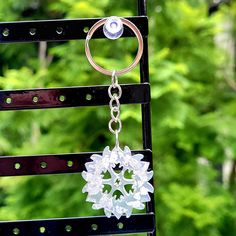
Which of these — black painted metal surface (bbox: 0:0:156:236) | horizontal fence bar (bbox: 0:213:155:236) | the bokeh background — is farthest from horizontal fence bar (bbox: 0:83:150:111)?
the bokeh background

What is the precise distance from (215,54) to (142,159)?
99 cm

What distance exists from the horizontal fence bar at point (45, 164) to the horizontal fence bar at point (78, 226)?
0.22ft

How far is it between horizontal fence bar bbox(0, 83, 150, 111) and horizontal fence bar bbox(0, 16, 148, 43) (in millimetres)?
66

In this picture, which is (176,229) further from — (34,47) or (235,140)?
(34,47)

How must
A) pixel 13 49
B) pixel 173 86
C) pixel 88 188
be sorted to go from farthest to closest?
pixel 13 49
pixel 173 86
pixel 88 188

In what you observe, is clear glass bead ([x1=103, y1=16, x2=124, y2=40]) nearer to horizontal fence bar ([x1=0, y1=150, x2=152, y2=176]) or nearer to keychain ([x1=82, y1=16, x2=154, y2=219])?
keychain ([x1=82, y1=16, x2=154, y2=219])

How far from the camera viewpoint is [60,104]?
0.66m

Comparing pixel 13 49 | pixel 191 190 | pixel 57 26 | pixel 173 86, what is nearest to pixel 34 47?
pixel 13 49

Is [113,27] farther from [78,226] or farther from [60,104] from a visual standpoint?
Answer: [78,226]

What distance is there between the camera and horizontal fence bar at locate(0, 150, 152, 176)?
0.66 m

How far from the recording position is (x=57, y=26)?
0.65 meters

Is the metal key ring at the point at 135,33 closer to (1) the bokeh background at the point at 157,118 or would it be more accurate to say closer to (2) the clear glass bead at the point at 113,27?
(2) the clear glass bead at the point at 113,27

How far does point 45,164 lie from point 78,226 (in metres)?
0.09

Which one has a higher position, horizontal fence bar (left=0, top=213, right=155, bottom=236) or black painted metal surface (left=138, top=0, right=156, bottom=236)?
black painted metal surface (left=138, top=0, right=156, bottom=236)
